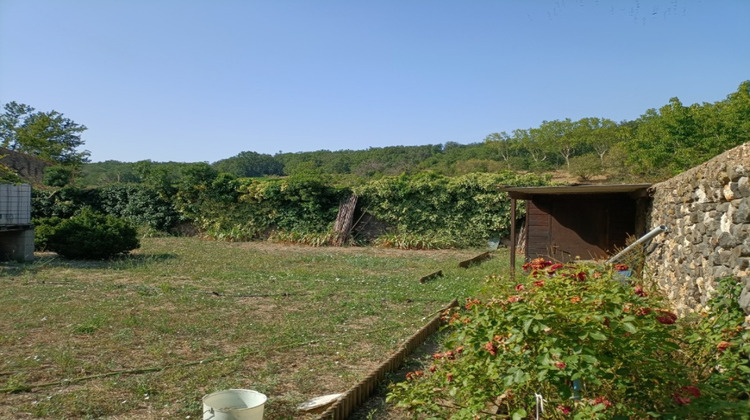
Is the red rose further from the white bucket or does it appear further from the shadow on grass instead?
the shadow on grass

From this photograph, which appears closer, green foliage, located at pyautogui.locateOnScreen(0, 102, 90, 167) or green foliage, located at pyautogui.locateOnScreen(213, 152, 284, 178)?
green foliage, located at pyautogui.locateOnScreen(0, 102, 90, 167)

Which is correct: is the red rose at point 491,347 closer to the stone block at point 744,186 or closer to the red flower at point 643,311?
the red flower at point 643,311

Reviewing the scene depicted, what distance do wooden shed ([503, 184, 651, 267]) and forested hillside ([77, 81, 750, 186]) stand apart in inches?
449

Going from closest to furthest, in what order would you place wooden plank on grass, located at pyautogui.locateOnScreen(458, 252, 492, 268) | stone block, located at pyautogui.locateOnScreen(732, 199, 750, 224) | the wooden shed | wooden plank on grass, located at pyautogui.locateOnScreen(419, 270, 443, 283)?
stone block, located at pyautogui.locateOnScreen(732, 199, 750, 224)
the wooden shed
wooden plank on grass, located at pyautogui.locateOnScreen(419, 270, 443, 283)
wooden plank on grass, located at pyautogui.locateOnScreen(458, 252, 492, 268)

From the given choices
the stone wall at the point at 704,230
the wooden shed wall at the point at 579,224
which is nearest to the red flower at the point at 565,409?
the stone wall at the point at 704,230

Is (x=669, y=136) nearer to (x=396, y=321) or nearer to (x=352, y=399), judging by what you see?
(x=396, y=321)

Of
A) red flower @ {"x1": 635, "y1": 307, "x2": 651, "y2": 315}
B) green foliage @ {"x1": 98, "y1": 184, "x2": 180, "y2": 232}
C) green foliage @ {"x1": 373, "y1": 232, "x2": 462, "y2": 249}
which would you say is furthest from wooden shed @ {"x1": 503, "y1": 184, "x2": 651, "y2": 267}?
green foliage @ {"x1": 98, "y1": 184, "x2": 180, "y2": 232}

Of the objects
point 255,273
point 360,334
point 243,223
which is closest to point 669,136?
point 243,223

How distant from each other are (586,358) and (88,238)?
481 inches

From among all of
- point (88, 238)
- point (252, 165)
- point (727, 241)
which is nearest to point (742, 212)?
point (727, 241)

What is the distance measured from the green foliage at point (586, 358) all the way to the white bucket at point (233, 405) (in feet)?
2.91

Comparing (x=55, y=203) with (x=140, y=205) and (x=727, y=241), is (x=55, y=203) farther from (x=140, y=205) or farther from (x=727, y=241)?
(x=727, y=241)

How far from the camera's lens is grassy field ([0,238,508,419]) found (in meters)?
3.93

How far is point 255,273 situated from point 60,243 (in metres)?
5.24
